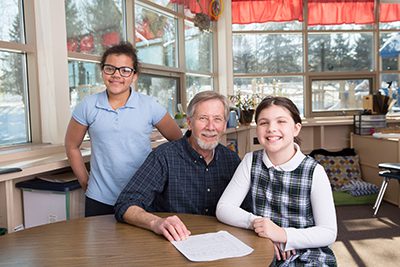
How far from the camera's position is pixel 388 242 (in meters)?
3.28

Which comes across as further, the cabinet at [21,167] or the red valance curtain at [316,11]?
the red valance curtain at [316,11]

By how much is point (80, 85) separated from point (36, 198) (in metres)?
1.01

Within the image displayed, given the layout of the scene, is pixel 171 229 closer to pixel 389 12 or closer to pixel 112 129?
pixel 112 129

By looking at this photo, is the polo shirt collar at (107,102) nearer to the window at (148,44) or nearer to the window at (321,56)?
the window at (148,44)

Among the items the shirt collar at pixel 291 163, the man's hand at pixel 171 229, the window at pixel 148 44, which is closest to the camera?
the man's hand at pixel 171 229

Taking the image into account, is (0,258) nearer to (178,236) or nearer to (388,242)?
(178,236)

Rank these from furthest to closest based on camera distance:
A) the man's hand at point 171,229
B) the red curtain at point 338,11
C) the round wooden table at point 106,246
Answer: the red curtain at point 338,11 → the man's hand at point 171,229 → the round wooden table at point 106,246

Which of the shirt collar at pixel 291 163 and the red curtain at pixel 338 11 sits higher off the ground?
the red curtain at pixel 338 11

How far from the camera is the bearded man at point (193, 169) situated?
1.64 metres

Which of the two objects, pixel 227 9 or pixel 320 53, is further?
pixel 320 53

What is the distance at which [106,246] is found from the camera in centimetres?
124

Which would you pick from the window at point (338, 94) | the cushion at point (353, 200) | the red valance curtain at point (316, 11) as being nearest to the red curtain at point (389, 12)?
the red valance curtain at point (316, 11)

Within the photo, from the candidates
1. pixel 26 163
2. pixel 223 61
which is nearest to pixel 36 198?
pixel 26 163

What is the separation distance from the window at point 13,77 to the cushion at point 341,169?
3.76 metres
